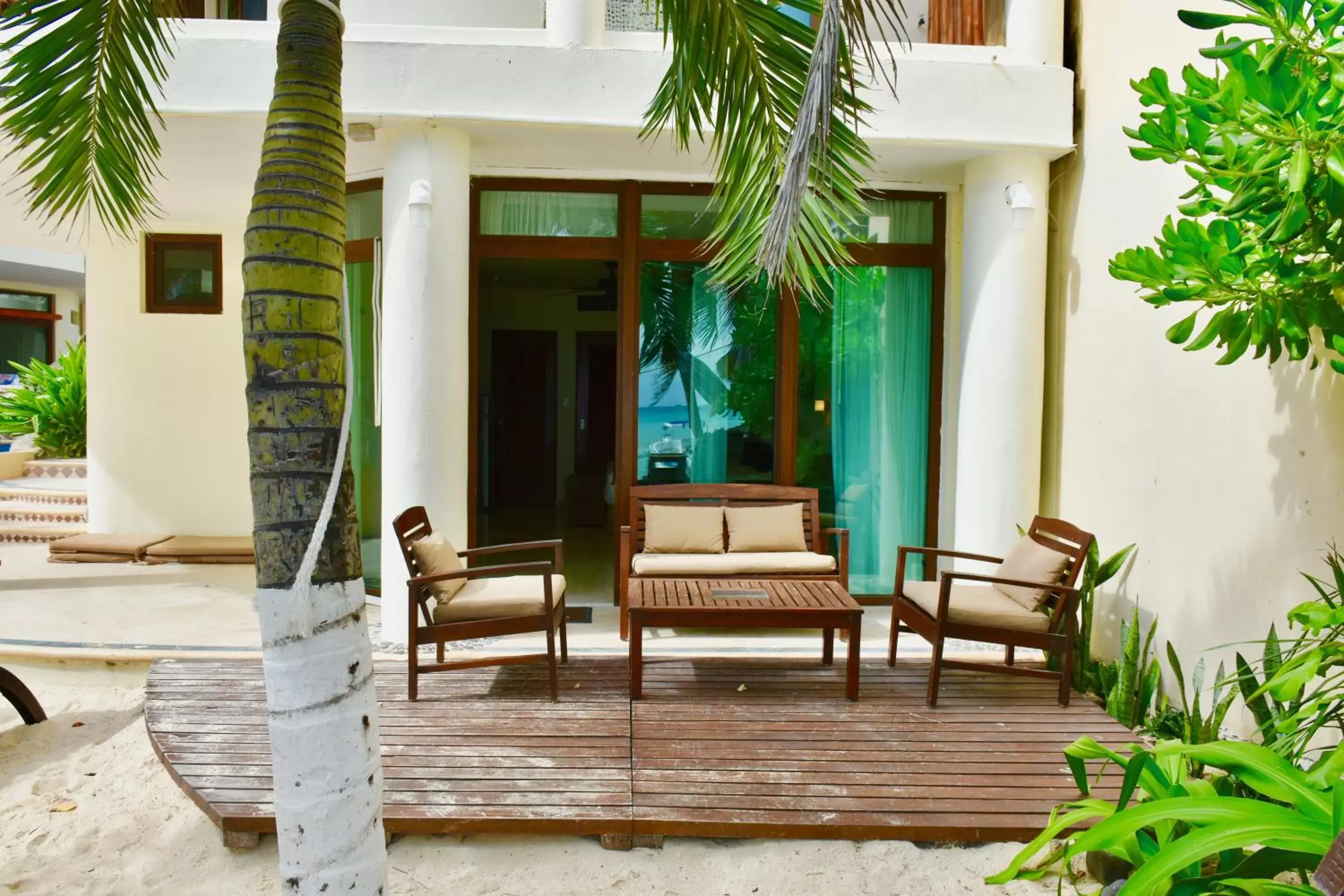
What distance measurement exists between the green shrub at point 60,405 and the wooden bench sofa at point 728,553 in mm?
8085

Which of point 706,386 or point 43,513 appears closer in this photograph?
point 706,386

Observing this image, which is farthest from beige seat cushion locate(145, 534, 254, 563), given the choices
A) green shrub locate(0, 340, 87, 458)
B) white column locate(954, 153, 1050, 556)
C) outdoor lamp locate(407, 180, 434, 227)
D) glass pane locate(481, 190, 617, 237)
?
white column locate(954, 153, 1050, 556)

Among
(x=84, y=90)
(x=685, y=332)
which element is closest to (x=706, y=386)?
(x=685, y=332)

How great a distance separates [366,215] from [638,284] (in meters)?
1.97

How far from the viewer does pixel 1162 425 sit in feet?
15.2

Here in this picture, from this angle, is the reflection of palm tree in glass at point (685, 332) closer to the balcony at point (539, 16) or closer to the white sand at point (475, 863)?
the balcony at point (539, 16)

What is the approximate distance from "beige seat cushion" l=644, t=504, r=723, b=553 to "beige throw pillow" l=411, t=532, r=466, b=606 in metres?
1.52

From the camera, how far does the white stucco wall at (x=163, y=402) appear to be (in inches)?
313

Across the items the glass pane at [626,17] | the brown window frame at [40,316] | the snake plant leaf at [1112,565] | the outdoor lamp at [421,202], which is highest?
the glass pane at [626,17]

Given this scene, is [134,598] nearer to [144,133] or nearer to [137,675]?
[137,675]

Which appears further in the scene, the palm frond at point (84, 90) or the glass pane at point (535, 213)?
the glass pane at point (535, 213)

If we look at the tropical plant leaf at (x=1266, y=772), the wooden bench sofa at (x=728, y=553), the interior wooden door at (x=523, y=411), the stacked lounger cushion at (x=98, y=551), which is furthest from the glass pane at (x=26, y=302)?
the tropical plant leaf at (x=1266, y=772)

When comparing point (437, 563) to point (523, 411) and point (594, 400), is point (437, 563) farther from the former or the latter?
point (523, 411)

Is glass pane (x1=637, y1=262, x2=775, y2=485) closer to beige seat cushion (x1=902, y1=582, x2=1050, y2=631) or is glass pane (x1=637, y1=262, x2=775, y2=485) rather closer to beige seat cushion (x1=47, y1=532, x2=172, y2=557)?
beige seat cushion (x1=902, y1=582, x2=1050, y2=631)
